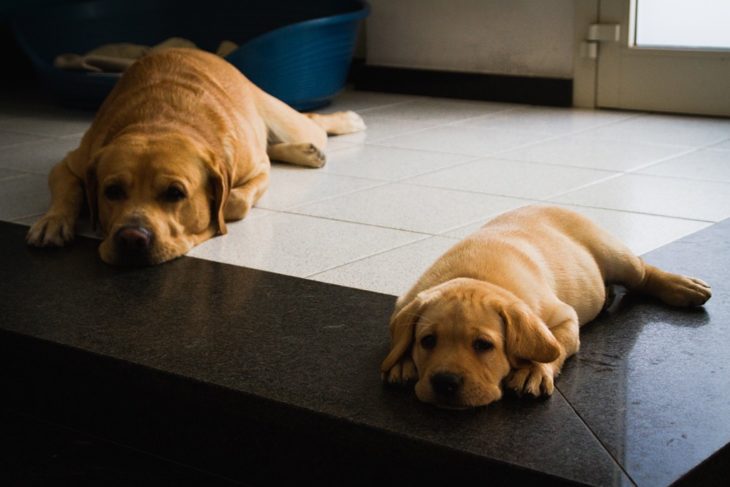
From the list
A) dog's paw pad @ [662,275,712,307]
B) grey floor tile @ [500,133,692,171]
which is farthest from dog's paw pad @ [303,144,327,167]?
dog's paw pad @ [662,275,712,307]

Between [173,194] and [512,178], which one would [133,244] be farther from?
[512,178]

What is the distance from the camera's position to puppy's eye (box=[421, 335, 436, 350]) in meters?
1.77

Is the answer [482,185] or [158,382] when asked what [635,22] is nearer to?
[482,185]

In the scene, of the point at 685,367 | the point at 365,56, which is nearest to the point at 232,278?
the point at 685,367

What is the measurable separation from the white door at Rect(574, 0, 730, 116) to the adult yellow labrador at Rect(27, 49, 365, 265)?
157 centimetres

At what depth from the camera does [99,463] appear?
2.14 m

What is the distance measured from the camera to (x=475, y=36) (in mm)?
5117

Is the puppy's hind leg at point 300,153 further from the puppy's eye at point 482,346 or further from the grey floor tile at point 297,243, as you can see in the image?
the puppy's eye at point 482,346

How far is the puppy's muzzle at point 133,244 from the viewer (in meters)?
2.71

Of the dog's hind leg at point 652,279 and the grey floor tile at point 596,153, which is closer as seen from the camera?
the dog's hind leg at point 652,279

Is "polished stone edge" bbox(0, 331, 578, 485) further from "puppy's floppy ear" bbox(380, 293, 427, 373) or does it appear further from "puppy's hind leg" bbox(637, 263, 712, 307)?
Result: "puppy's hind leg" bbox(637, 263, 712, 307)

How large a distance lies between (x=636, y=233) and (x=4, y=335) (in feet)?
5.14

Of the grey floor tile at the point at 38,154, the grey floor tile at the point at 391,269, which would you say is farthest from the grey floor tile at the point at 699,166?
the grey floor tile at the point at 38,154

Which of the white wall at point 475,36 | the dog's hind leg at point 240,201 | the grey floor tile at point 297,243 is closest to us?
the grey floor tile at point 297,243
